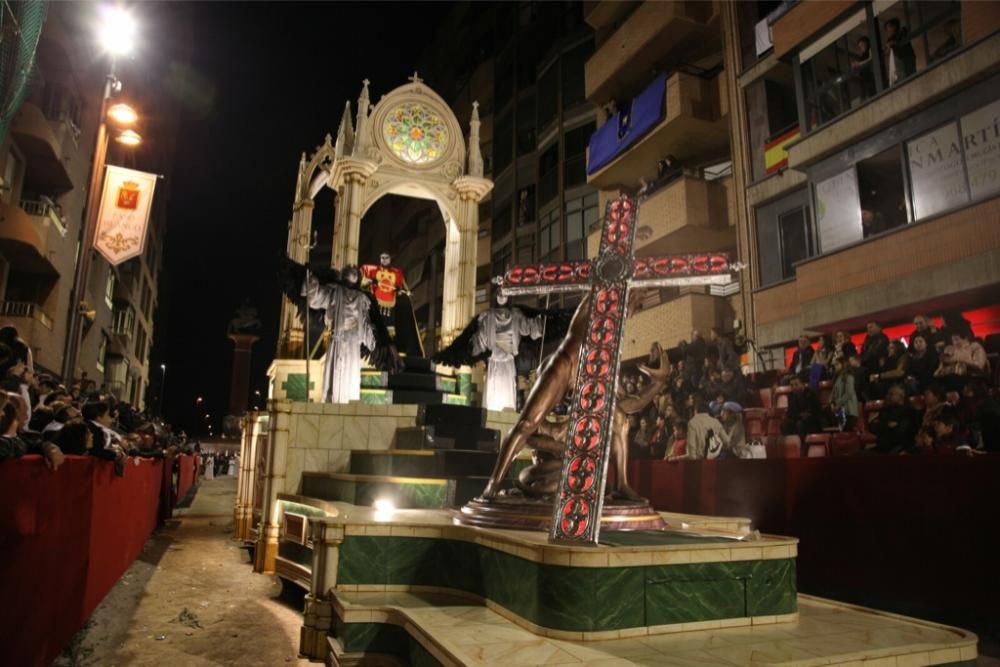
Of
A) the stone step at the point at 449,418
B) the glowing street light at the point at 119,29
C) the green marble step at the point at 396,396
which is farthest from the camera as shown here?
the green marble step at the point at 396,396

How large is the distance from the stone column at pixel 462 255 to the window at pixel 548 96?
633 inches

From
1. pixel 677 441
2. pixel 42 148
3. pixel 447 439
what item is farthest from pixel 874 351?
pixel 42 148

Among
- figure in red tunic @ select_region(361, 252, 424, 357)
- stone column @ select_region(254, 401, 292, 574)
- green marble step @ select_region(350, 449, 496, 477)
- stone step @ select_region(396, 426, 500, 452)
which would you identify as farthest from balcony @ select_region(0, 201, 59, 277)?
green marble step @ select_region(350, 449, 496, 477)

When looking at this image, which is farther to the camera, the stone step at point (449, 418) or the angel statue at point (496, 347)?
the angel statue at point (496, 347)

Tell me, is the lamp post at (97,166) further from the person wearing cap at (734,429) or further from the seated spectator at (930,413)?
the seated spectator at (930,413)

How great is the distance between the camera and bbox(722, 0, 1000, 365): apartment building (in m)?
10.8

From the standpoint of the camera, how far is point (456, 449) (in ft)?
29.2

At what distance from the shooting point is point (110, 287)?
31.6 m

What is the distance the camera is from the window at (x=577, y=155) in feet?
89.5

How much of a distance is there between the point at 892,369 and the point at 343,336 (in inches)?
323

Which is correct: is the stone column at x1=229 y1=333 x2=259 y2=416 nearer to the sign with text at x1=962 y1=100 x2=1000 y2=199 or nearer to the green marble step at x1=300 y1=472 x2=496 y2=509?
the green marble step at x1=300 y1=472 x2=496 y2=509

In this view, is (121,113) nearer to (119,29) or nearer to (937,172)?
(119,29)

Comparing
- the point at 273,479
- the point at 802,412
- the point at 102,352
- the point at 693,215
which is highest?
the point at 693,215

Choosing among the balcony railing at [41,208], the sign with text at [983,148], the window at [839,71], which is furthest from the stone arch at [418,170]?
the balcony railing at [41,208]
